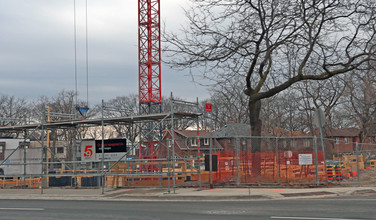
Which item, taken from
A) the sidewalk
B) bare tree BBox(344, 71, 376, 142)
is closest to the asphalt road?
the sidewalk

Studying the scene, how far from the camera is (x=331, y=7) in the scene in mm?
20500

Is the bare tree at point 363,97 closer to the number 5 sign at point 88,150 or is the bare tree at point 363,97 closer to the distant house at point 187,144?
the distant house at point 187,144

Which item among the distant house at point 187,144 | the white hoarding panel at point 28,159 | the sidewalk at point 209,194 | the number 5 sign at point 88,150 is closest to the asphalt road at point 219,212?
the sidewalk at point 209,194

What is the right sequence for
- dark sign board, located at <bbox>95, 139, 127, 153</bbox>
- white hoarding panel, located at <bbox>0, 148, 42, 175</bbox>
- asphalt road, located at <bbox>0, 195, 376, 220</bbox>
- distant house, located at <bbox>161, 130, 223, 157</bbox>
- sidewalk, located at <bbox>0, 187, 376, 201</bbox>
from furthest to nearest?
white hoarding panel, located at <bbox>0, 148, 42, 175</bbox> → dark sign board, located at <bbox>95, 139, 127, 153</bbox> → distant house, located at <bbox>161, 130, 223, 157</bbox> → sidewalk, located at <bbox>0, 187, 376, 201</bbox> → asphalt road, located at <bbox>0, 195, 376, 220</bbox>

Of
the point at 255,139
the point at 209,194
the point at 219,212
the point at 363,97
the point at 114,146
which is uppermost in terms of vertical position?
the point at 363,97

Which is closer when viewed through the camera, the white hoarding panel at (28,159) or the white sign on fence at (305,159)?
the white sign on fence at (305,159)

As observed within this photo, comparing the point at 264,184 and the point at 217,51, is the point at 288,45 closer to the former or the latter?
the point at 217,51

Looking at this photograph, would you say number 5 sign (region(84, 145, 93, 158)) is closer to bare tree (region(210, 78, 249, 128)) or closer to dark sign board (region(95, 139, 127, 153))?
dark sign board (region(95, 139, 127, 153))

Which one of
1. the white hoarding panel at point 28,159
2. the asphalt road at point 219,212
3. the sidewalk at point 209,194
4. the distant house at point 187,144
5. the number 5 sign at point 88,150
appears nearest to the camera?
the asphalt road at point 219,212

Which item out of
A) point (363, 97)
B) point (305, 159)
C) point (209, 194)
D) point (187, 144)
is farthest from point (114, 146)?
point (363, 97)

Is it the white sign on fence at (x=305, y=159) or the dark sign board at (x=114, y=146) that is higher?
the dark sign board at (x=114, y=146)

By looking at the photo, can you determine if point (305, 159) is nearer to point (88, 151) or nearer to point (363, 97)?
point (88, 151)

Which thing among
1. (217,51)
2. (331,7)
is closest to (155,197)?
(217,51)

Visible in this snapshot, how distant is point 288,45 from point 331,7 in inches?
109
